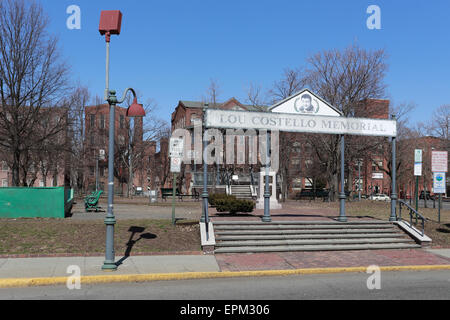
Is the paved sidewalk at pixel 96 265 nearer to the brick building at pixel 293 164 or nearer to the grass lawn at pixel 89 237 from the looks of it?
the grass lawn at pixel 89 237

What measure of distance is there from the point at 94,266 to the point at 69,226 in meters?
4.07

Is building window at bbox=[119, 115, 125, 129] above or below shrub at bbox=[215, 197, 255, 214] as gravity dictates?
above

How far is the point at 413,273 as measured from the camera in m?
10.4

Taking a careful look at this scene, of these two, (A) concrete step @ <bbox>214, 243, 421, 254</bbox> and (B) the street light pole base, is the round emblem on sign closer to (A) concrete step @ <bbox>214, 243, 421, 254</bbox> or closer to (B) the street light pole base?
(A) concrete step @ <bbox>214, 243, 421, 254</bbox>

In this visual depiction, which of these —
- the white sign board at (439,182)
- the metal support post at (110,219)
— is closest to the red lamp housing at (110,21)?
the metal support post at (110,219)

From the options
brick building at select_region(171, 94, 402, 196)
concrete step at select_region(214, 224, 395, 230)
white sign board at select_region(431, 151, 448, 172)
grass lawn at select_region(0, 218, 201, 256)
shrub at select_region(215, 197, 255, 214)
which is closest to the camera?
grass lawn at select_region(0, 218, 201, 256)

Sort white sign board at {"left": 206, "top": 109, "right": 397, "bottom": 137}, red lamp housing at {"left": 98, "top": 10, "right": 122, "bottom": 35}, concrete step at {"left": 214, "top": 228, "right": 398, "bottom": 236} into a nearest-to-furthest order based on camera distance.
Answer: red lamp housing at {"left": 98, "top": 10, "right": 122, "bottom": 35}, concrete step at {"left": 214, "top": 228, "right": 398, "bottom": 236}, white sign board at {"left": 206, "top": 109, "right": 397, "bottom": 137}

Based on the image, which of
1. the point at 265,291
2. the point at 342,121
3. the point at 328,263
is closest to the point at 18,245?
the point at 265,291

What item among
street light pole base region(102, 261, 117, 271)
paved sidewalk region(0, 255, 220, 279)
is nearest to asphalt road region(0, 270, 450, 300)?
paved sidewalk region(0, 255, 220, 279)

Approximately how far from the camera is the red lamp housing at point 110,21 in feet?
32.7

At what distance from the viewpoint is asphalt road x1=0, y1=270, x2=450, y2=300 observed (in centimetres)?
770

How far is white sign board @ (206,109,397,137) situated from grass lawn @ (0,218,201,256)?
12.6 feet

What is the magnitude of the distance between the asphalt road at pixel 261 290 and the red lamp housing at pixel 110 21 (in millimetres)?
5885

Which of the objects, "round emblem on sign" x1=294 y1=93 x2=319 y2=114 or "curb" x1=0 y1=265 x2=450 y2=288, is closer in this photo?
"curb" x1=0 y1=265 x2=450 y2=288
